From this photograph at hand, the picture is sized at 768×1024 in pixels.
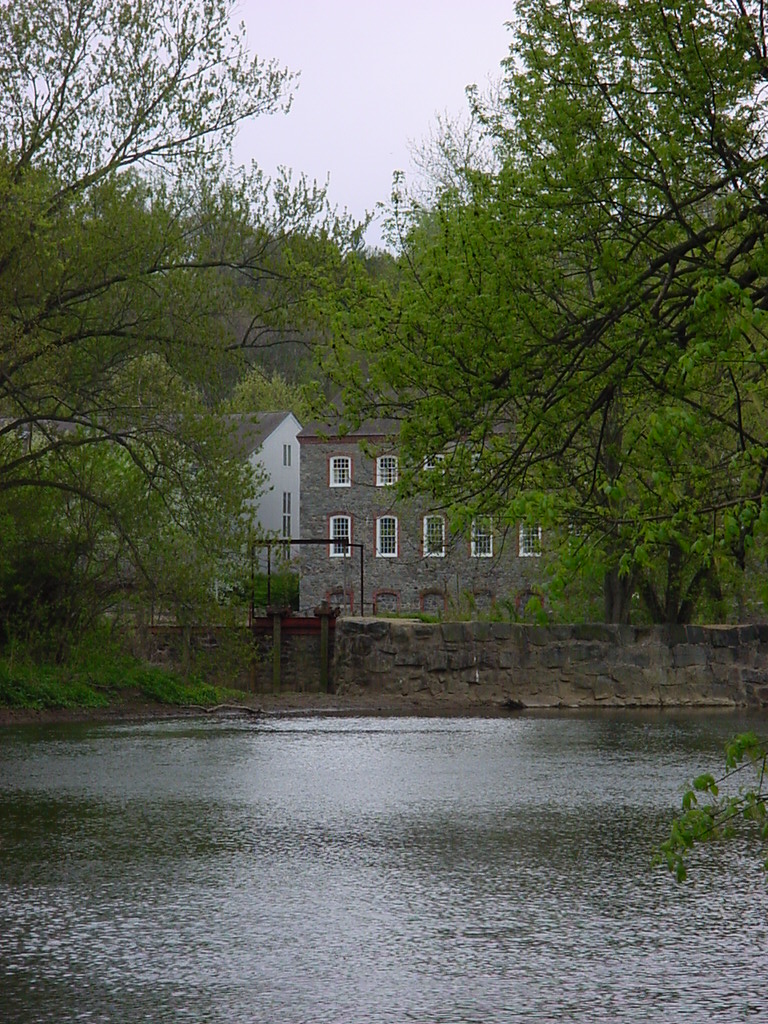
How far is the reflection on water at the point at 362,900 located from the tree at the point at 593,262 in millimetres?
1986

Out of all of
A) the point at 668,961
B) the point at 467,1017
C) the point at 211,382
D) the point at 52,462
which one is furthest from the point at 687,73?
the point at 52,462

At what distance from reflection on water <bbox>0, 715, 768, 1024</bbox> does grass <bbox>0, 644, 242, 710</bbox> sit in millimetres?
9521

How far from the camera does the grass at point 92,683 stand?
26.4m

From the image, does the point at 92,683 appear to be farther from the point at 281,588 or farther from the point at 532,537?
the point at 281,588

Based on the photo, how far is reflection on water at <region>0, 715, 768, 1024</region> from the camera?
6.39 metres

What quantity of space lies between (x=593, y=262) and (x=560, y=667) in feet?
72.0

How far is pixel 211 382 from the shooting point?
81.0ft

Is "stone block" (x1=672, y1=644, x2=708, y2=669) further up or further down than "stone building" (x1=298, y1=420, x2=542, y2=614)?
further down

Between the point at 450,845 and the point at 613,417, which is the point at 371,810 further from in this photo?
the point at 613,417

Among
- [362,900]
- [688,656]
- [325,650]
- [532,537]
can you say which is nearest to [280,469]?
[325,650]

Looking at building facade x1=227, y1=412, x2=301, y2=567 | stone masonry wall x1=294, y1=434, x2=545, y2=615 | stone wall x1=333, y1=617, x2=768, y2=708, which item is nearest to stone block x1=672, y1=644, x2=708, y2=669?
stone wall x1=333, y1=617, x2=768, y2=708

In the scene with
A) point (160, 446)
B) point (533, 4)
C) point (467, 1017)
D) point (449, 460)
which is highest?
point (533, 4)

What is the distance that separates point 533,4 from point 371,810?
7145 mm

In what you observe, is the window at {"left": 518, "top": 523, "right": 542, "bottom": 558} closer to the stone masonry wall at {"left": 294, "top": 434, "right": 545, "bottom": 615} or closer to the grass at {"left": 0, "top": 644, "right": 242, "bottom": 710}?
the grass at {"left": 0, "top": 644, "right": 242, "bottom": 710}
